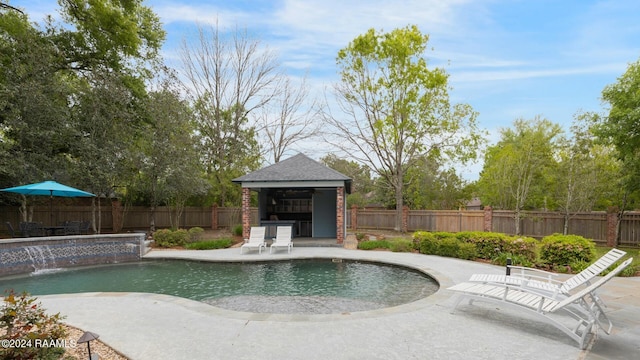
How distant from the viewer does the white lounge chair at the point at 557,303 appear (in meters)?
3.87

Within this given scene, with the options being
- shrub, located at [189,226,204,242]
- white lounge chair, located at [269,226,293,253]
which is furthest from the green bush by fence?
white lounge chair, located at [269,226,293,253]

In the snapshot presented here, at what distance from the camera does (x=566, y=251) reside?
845 centimetres

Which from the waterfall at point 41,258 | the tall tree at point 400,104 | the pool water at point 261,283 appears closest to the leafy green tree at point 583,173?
the tall tree at point 400,104

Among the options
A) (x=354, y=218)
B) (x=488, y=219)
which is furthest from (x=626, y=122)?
(x=354, y=218)

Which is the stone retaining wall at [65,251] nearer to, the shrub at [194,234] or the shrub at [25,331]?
the shrub at [194,234]

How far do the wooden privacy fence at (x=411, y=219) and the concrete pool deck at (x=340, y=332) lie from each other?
425 inches

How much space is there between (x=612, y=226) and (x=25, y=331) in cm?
1876

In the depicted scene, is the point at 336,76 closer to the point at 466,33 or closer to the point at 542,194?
→ the point at 466,33

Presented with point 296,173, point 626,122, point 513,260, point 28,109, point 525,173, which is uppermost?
point 28,109

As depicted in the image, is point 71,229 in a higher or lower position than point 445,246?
higher

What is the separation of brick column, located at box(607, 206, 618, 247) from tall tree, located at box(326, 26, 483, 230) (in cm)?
720

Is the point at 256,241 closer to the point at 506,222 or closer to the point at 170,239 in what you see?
the point at 170,239

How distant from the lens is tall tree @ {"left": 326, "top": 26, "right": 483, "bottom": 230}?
62.4ft

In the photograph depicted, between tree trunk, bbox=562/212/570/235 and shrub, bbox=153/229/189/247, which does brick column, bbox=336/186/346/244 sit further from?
tree trunk, bbox=562/212/570/235
